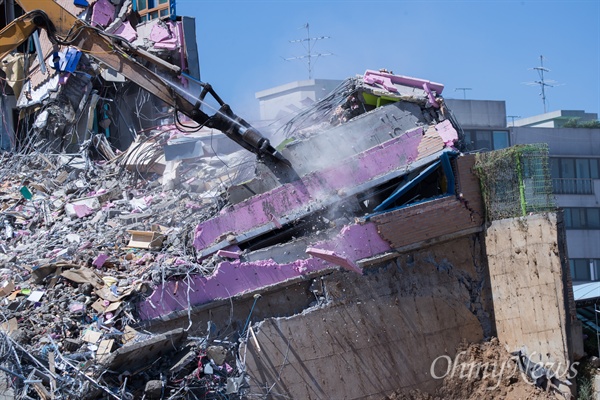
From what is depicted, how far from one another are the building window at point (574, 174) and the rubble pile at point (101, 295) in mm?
21402

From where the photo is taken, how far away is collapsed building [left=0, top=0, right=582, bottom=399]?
958 centimetres

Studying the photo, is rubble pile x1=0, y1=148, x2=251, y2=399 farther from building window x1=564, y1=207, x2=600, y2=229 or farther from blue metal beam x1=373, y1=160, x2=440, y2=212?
building window x1=564, y1=207, x2=600, y2=229

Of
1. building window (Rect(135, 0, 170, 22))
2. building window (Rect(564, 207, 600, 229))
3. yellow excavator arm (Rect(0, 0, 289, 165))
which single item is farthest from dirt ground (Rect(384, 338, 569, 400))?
building window (Rect(564, 207, 600, 229))

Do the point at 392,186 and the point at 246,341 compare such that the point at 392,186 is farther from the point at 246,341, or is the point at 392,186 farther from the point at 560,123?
the point at 560,123

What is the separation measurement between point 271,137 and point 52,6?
12.5ft

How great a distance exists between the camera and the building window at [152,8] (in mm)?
16875

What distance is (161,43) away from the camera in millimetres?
16516

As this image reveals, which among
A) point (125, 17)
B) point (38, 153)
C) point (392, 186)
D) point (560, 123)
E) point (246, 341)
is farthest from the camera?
point (560, 123)

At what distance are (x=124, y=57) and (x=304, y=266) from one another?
13.3 feet

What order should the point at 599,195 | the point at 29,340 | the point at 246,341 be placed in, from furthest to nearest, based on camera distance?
the point at 599,195
the point at 246,341
the point at 29,340

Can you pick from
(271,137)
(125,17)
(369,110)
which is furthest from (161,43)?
(369,110)

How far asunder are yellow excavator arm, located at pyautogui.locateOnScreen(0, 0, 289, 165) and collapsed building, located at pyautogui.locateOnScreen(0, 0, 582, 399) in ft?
0.08

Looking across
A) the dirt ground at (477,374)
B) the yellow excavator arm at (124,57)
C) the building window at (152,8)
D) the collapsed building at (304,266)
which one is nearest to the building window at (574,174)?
the building window at (152,8)

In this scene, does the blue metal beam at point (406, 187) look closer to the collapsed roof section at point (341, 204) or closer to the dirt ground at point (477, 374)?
the collapsed roof section at point (341, 204)
